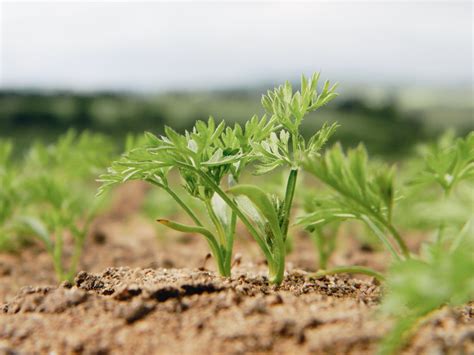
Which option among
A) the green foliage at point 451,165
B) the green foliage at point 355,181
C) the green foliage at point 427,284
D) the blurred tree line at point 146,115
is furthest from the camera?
the blurred tree line at point 146,115

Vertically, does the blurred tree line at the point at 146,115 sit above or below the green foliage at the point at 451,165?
above

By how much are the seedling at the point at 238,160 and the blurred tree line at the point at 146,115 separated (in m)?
9.45

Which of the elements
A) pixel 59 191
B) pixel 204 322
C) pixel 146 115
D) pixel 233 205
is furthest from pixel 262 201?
pixel 146 115

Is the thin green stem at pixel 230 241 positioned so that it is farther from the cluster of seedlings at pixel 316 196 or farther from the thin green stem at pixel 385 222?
the thin green stem at pixel 385 222

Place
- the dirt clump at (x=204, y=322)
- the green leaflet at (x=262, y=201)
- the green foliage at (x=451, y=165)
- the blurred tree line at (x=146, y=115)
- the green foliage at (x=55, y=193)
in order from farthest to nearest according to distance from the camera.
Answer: the blurred tree line at (x=146, y=115)
the green foliage at (x=55, y=193)
the green foliage at (x=451, y=165)
the green leaflet at (x=262, y=201)
the dirt clump at (x=204, y=322)

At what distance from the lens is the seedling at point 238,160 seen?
175 cm

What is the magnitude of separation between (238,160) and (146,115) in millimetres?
10994

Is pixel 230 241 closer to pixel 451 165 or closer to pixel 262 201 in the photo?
pixel 262 201

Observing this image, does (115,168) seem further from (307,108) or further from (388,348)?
(388,348)

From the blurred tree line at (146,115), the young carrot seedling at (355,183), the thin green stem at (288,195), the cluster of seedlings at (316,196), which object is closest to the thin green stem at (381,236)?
the cluster of seedlings at (316,196)

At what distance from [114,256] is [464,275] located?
11.0 feet

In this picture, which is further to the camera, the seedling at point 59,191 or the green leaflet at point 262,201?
the seedling at point 59,191

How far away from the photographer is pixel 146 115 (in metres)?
12.6

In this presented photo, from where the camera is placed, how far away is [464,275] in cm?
115
